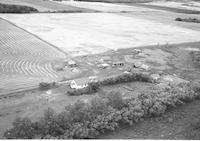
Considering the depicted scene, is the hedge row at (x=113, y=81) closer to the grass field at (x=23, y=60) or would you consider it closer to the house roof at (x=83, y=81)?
the house roof at (x=83, y=81)

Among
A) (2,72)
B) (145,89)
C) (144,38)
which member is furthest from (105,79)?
(144,38)

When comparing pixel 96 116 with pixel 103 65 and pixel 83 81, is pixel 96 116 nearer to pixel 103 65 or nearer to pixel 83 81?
pixel 83 81

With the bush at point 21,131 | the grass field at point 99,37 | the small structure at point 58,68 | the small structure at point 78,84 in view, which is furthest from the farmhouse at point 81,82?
the grass field at point 99,37

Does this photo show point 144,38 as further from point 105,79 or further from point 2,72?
point 2,72

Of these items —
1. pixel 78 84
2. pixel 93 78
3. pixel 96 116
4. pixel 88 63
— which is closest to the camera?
pixel 96 116

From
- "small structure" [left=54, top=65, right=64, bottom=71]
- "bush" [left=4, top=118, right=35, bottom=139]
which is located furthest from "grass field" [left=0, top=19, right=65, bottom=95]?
"bush" [left=4, top=118, right=35, bottom=139]

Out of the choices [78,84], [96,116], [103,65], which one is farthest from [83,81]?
[96,116]
